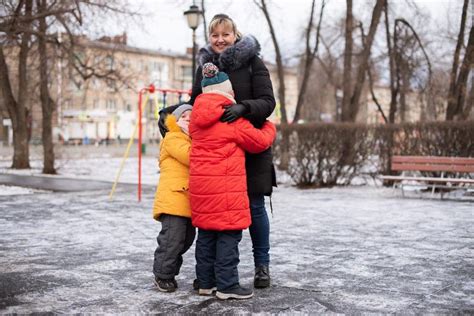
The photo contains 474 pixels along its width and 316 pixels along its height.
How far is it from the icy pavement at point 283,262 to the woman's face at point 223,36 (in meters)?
1.90

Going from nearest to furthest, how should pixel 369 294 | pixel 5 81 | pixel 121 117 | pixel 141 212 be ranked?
pixel 369 294
pixel 141 212
pixel 5 81
pixel 121 117

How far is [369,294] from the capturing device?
4.76 meters

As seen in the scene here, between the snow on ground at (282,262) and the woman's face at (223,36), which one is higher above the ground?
the woman's face at (223,36)

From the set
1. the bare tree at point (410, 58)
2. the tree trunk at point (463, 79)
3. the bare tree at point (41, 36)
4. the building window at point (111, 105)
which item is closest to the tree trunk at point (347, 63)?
the tree trunk at point (463, 79)

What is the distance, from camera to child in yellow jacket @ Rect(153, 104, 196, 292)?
4773 mm

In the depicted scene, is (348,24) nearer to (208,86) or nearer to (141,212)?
(141,212)

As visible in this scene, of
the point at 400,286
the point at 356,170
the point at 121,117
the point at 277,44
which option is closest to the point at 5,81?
the point at 277,44

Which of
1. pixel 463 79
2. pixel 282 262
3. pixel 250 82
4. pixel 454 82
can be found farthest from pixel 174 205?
pixel 454 82

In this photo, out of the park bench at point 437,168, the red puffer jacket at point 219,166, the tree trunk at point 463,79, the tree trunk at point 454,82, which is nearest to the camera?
the red puffer jacket at point 219,166

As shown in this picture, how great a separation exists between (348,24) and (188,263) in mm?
15675

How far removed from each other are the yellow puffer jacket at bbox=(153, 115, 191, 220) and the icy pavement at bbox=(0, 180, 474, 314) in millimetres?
→ 653

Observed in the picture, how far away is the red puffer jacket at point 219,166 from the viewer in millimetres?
4426

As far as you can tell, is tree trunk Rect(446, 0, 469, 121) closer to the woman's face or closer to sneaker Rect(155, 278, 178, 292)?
the woman's face

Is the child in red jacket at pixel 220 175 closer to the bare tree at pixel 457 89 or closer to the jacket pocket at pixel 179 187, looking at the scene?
the jacket pocket at pixel 179 187
